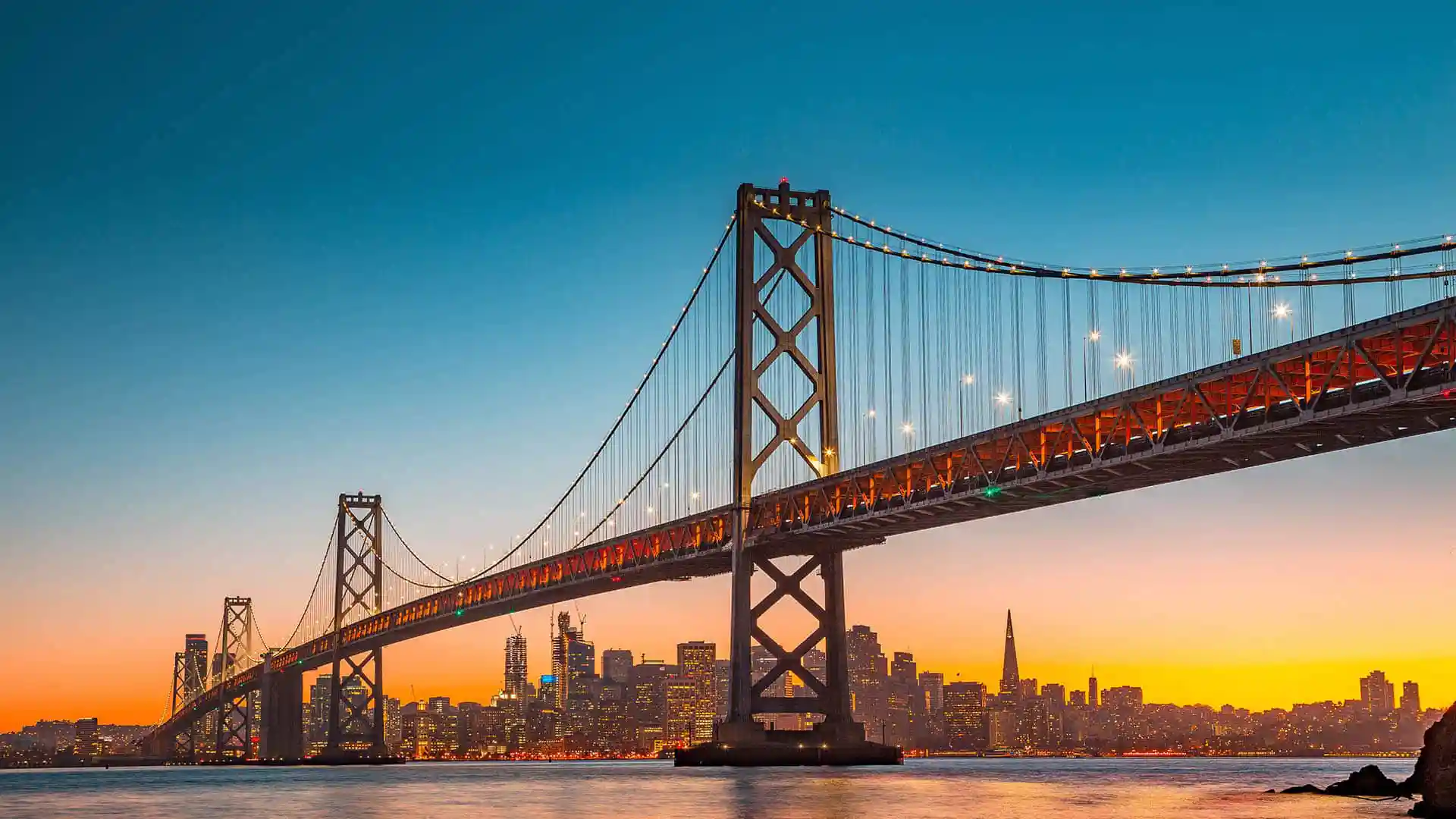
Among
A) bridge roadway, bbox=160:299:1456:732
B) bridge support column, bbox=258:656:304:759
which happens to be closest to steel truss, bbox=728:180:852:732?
bridge roadway, bbox=160:299:1456:732

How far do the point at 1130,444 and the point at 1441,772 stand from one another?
36.3 ft

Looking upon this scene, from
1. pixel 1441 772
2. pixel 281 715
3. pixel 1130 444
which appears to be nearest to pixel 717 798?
pixel 1130 444

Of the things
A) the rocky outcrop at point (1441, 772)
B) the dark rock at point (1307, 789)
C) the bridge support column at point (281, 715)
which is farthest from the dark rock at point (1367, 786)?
the bridge support column at point (281, 715)

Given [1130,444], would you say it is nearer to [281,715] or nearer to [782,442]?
[782,442]

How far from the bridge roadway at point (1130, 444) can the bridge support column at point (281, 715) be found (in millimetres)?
59329

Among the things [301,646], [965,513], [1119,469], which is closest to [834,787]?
[965,513]

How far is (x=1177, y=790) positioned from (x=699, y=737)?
386 feet

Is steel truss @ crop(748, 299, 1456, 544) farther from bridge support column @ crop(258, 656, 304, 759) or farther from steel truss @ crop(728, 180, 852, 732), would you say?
bridge support column @ crop(258, 656, 304, 759)

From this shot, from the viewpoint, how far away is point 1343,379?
3756 centimetres

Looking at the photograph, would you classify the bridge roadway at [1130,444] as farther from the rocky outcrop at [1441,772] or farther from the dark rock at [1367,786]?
the dark rock at [1367,786]

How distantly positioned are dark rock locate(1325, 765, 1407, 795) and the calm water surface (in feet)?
7.84

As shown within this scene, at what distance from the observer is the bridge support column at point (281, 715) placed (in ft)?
400

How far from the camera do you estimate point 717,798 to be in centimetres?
4800

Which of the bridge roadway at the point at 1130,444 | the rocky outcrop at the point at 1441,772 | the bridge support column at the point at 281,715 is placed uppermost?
the bridge roadway at the point at 1130,444
